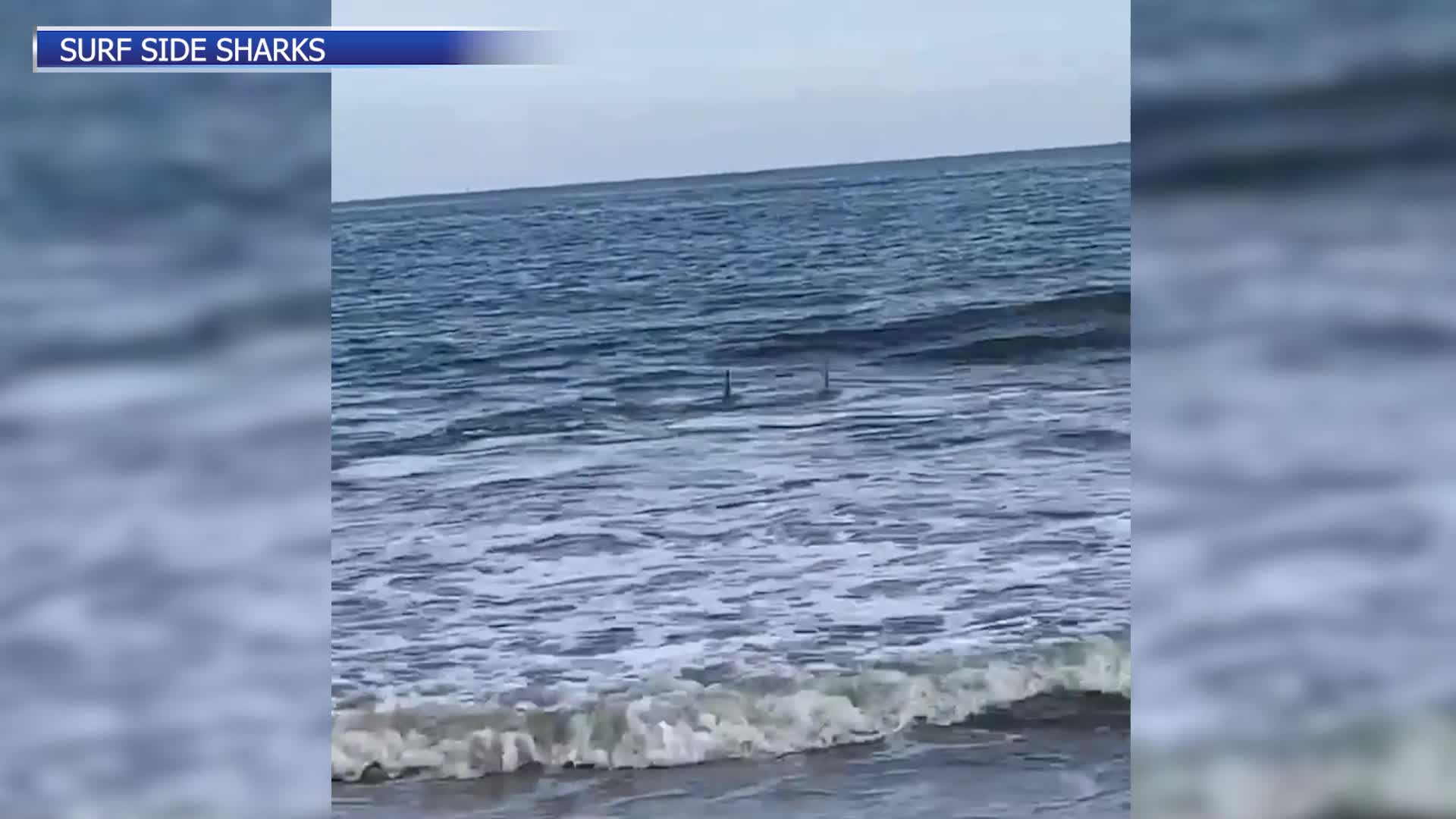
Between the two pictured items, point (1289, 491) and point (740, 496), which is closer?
point (1289, 491)

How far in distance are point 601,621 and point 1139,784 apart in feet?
3.97

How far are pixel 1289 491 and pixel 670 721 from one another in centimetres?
135

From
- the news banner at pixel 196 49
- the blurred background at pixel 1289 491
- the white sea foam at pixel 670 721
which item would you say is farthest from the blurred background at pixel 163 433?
the blurred background at pixel 1289 491

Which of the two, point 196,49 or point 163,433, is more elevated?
point 196,49

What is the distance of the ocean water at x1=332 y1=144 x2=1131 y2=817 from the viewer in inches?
109

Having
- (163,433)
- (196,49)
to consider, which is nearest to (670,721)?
(163,433)

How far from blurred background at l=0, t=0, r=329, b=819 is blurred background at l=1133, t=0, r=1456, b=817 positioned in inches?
64.0

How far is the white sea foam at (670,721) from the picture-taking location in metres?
2.76

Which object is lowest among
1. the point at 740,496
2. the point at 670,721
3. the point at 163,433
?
the point at 670,721

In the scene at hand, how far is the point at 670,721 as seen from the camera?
2809 millimetres

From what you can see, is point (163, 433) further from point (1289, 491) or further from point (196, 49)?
point (1289, 491)

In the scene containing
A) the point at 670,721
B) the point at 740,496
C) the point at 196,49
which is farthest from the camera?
the point at 740,496

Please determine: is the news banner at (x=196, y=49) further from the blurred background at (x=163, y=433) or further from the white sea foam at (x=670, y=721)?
the white sea foam at (x=670, y=721)

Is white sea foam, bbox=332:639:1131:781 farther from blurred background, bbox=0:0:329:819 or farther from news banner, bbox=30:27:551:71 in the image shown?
news banner, bbox=30:27:551:71
